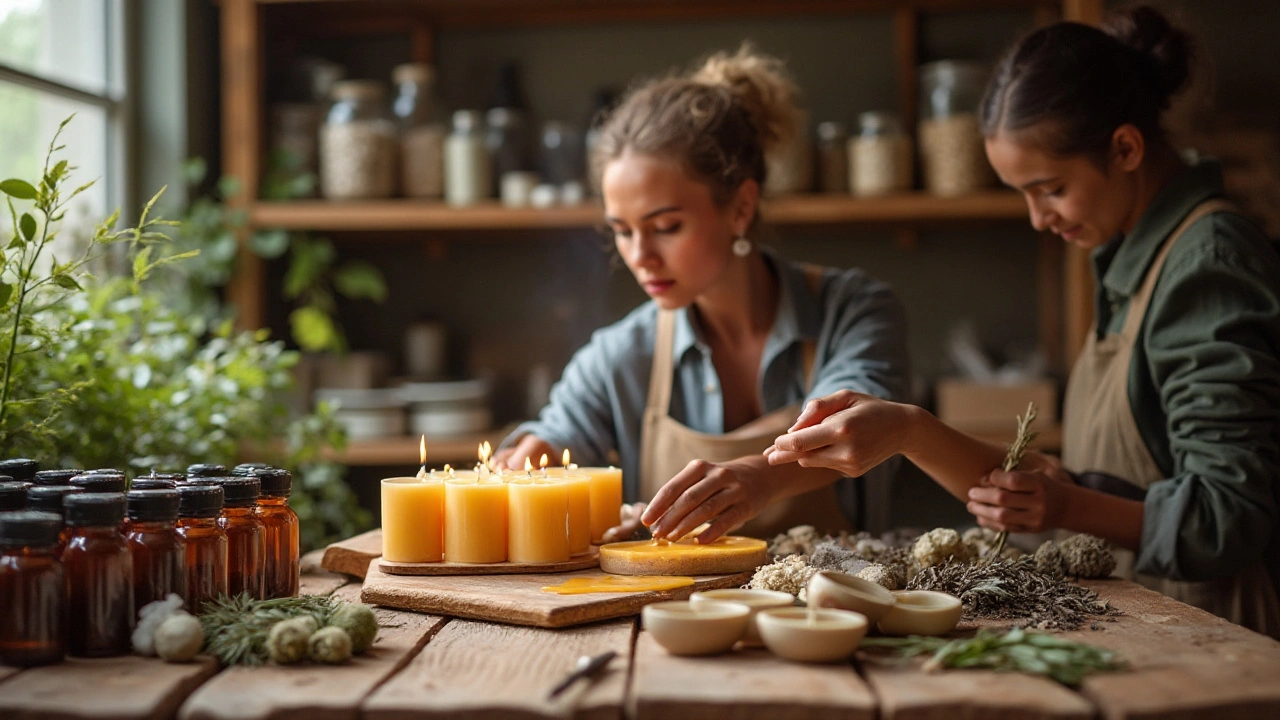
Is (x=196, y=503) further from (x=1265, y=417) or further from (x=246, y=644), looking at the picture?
(x=1265, y=417)

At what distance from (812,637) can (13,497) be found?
33.3 inches

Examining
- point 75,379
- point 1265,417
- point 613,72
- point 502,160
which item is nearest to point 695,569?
point 1265,417

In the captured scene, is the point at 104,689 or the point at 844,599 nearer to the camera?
the point at 104,689

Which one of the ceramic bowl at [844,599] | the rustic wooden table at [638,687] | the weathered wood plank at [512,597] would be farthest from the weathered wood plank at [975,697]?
the weathered wood plank at [512,597]

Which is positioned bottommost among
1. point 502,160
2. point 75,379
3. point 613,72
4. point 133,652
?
point 133,652

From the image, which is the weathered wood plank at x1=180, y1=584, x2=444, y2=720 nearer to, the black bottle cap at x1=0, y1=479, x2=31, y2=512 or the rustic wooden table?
the rustic wooden table

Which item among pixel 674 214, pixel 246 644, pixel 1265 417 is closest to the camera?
pixel 246 644

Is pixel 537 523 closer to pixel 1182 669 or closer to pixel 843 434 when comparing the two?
pixel 843 434

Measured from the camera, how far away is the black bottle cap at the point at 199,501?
3.99 feet

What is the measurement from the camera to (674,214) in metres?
1.98

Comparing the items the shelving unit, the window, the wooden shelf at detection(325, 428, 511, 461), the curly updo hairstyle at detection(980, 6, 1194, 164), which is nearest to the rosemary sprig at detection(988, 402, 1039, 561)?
the curly updo hairstyle at detection(980, 6, 1194, 164)

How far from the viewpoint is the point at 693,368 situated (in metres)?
2.16

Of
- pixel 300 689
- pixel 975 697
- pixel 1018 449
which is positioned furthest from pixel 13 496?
pixel 1018 449

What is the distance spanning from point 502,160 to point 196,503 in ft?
6.76
